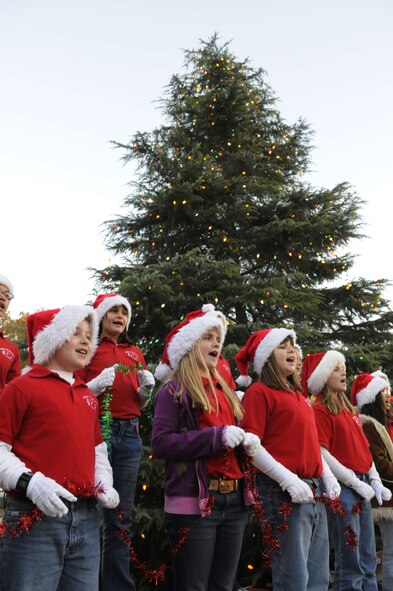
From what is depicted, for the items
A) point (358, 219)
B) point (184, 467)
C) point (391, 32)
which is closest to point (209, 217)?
point (358, 219)

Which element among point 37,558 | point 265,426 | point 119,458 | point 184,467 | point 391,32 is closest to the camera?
point 37,558

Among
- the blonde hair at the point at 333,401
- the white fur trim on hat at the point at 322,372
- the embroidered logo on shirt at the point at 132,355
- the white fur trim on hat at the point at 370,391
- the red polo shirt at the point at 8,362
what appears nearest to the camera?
the red polo shirt at the point at 8,362

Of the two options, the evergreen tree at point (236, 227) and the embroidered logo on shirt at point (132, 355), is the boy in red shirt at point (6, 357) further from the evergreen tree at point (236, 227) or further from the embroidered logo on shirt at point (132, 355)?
the evergreen tree at point (236, 227)

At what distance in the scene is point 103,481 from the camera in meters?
3.28

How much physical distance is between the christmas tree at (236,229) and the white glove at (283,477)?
14.3 ft

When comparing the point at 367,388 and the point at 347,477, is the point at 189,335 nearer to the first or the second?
the point at 347,477

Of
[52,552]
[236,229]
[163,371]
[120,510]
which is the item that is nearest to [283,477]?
[163,371]

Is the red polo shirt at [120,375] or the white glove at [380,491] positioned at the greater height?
the red polo shirt at [120,375]

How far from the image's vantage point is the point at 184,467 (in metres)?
3.48

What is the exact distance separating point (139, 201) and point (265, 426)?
275 inches

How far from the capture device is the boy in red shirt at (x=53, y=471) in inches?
111

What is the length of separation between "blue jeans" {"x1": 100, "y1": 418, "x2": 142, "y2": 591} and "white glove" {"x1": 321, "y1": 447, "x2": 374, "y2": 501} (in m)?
1.68

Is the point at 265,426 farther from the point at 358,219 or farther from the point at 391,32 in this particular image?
the point at 391,32

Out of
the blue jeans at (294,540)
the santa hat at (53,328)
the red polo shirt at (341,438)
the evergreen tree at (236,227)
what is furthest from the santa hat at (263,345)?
the evergreen tree at (236,227)
